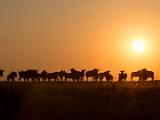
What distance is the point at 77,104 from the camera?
39.7 meters

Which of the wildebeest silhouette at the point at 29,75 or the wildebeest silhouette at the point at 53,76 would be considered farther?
the wildebeest silhouette at the point at 53,76

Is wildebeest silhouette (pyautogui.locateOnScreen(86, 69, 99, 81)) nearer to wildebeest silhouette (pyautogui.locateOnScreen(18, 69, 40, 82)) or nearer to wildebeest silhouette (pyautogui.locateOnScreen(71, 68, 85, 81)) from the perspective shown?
wildebeest silhouette (pyautogui.locateOnScreen(71, 68, 85, 81))

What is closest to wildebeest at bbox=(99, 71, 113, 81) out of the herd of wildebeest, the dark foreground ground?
the herd of wildebeest

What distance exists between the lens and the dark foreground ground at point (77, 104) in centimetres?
3791

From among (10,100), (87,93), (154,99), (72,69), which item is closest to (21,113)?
(10,100)

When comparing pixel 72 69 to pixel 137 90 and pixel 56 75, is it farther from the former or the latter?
pixel 137 90

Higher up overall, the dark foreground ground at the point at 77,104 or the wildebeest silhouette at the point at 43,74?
the wildebeest silhouette at the point at 43,74

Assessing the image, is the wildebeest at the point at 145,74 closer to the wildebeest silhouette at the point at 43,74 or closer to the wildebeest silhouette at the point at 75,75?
the wildebeest silhouette at the point at 75,75

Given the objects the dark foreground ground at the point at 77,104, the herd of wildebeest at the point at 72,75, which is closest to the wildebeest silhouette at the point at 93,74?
the herd of wildebeest at the point at 72,75

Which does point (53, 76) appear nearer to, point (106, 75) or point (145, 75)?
point (106, 75)

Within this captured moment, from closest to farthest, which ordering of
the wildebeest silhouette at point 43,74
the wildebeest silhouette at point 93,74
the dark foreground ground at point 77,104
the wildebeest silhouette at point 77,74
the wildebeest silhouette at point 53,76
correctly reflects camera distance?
the dark foreground ground at point 77,104 → the wildebeest silhouette at point 77,74 → the wildebeest silhouette at point 43,74 → the wildebeest silhouette at point 93,74 → the wildebeest silhouette at point 53,76

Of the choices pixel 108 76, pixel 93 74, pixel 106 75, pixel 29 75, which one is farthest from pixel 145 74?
pixel 29 75

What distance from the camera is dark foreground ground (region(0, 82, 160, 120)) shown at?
3791cm

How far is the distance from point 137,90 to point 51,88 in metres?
5.81
